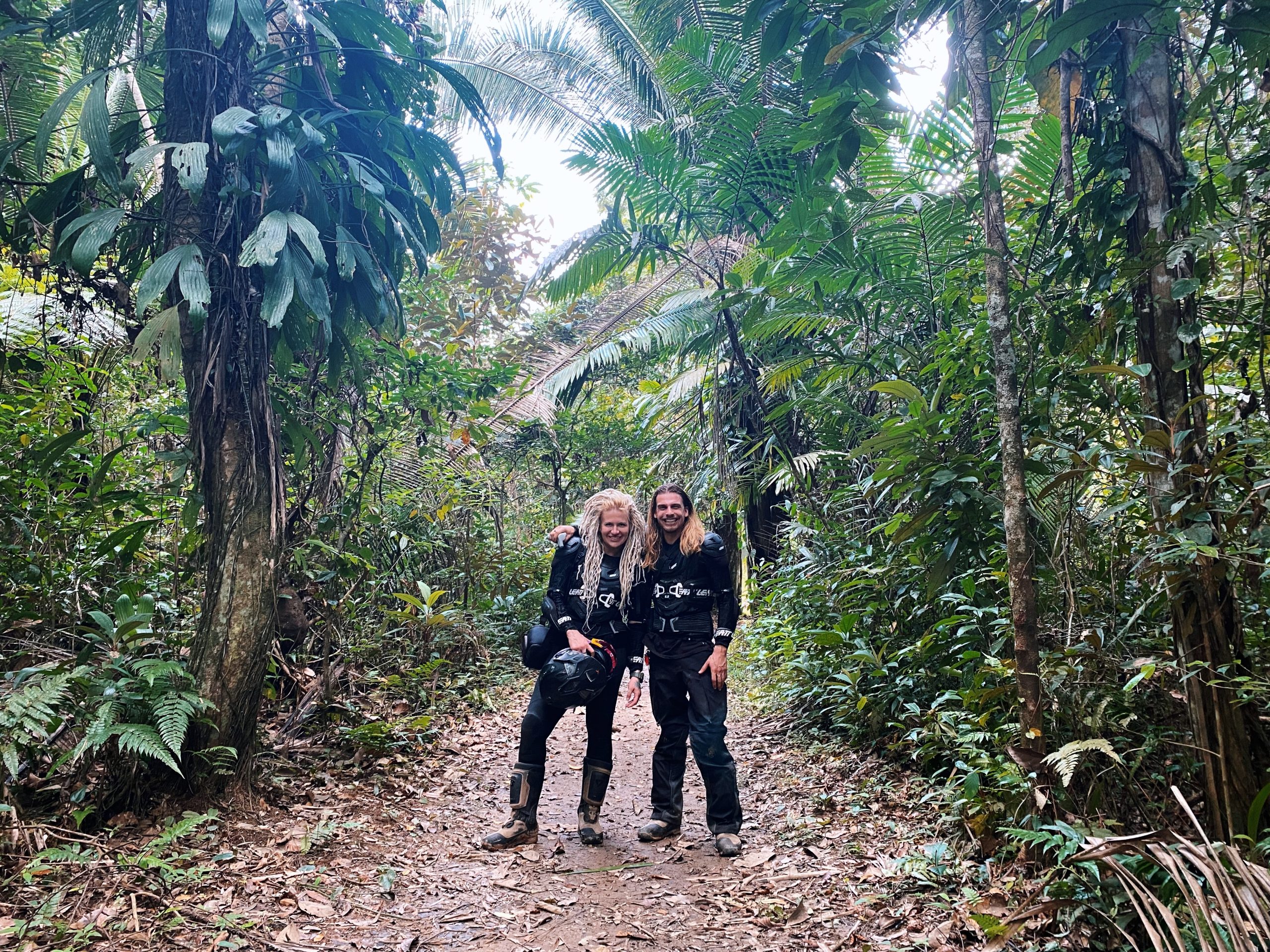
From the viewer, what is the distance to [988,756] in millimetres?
3385

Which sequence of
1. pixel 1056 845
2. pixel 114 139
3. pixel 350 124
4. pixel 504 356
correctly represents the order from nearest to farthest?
pixel 1056 845, pixel 114 139, pixel 350 124, pixel 504 356

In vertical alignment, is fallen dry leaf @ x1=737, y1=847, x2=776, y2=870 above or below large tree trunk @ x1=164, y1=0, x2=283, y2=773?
below

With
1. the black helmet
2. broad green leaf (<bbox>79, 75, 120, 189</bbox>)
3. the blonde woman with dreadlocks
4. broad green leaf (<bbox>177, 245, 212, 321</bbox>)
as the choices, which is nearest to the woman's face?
the blonde woman with dreadlocks

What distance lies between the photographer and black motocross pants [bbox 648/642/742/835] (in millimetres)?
4090

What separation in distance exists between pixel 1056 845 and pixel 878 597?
2.64 meters

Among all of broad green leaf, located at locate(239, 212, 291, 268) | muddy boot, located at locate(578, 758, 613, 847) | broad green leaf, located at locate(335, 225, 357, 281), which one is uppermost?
broad green leaf, located at locate(335, 225, 357, 281)

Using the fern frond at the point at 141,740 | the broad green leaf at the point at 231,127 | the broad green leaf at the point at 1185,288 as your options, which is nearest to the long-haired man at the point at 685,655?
the fern frond at the point at 141,740

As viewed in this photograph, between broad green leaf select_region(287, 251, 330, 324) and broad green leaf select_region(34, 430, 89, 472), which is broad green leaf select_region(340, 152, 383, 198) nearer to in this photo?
broad green leaf select_region(287, 251, 330, 324)

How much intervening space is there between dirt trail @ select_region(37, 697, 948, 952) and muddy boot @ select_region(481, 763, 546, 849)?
8 cm

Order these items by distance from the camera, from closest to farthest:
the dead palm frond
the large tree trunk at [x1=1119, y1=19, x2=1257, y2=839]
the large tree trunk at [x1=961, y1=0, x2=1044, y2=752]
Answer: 1. the dead palm frond
2. the large tree trunk at [x1=1119, y1=19, x2=1257, y2=839]
3. the large tree trunk at [x1=961, y1=0, x2=1044, y2=752]

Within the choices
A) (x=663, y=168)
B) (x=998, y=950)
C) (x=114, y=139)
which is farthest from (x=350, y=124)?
(x=998, y=950)

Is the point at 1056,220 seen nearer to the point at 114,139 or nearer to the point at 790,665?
the point at 790,665

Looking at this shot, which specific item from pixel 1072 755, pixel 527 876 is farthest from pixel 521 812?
pixel 1072 755

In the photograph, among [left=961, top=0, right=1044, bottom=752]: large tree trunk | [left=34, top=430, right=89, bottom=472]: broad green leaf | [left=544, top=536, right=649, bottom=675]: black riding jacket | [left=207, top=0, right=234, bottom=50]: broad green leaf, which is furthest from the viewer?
[left=544, top=536, right=649, bottom=675]: black riding jacket
